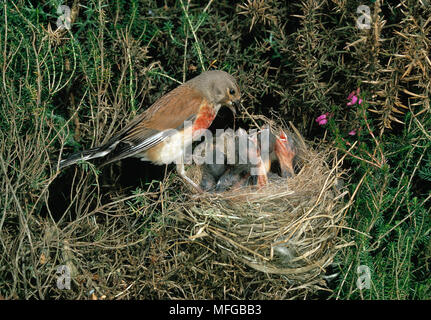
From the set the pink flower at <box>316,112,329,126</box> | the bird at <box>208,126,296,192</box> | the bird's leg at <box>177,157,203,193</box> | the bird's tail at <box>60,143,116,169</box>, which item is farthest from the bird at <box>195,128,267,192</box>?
the bird's tail at <box>60,143,116,169</box>

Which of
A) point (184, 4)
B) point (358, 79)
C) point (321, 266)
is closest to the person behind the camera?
point (321, 266)

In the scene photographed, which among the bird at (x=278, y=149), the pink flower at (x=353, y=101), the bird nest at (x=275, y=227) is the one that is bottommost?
the bird nest at (x=275, y=227)

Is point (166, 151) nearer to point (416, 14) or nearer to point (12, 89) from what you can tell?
point (12, 89)

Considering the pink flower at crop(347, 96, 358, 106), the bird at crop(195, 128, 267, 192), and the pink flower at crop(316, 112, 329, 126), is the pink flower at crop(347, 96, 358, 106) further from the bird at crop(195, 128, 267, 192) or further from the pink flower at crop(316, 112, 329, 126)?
the bird at crop(195, 128, 267, 192)

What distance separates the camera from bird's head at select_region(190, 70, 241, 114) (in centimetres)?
327

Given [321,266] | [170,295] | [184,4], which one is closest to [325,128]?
[321,266]

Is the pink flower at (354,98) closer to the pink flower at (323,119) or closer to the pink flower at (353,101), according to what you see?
the pink flower at (353,101)

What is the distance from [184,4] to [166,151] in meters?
1.00

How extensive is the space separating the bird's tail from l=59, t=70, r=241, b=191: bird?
8 cm

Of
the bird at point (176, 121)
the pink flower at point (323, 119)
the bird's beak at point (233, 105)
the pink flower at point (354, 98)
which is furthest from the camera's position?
the bird's beak at point (233, 105)

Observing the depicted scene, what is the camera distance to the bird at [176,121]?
3.25 m

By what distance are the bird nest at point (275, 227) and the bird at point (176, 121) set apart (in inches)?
15.6

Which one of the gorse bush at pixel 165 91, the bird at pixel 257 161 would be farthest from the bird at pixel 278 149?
the gorse bush at pixel 165 91

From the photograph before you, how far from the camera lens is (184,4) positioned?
3287mm
